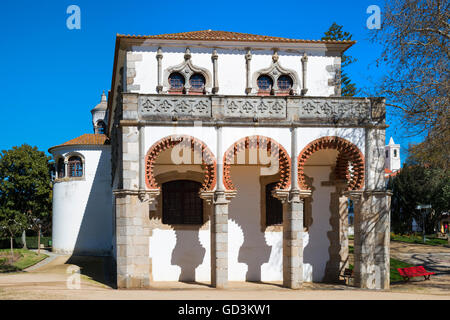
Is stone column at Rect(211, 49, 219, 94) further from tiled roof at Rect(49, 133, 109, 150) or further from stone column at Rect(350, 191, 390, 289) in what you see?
tiled roof at Rect(49, 133, 109, 150)

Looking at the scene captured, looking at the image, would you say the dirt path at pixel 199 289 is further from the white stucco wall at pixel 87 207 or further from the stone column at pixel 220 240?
the white stucco wall at pixel 87 207

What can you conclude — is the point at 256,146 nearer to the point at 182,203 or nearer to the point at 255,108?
the point at 255,108

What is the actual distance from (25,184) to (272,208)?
2554 centimetres

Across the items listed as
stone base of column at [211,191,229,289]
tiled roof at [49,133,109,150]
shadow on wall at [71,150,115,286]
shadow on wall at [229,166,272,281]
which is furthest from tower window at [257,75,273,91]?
tiled roof at [49,133,109,150]

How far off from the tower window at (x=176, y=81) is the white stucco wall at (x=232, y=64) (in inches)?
17.5

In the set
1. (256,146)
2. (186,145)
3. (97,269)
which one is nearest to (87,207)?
(97,269)

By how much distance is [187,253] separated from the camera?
1978 centimetres

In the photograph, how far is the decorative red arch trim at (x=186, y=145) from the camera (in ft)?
55.5

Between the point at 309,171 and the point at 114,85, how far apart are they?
11672 mm

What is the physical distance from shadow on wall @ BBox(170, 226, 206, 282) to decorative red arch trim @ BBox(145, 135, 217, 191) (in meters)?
3.52

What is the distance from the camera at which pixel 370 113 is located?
1794 centimetres

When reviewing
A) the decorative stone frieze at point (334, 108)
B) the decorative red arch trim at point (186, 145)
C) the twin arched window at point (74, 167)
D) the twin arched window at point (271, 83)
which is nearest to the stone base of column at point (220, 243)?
the decorative red arch trim at point (186, 145)
